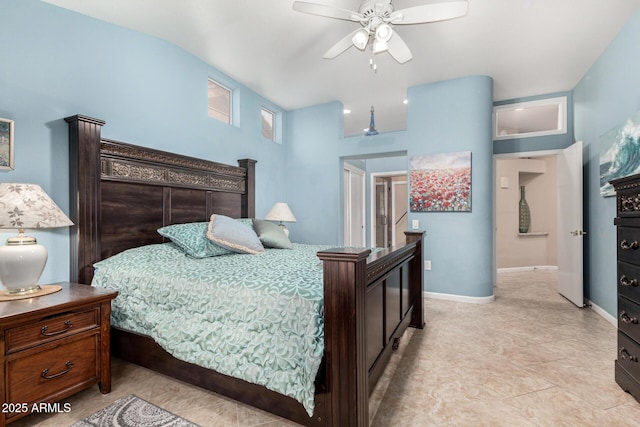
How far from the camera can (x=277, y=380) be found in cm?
137

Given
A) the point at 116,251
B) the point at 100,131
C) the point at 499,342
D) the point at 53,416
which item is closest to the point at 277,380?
A: the point at 53,416

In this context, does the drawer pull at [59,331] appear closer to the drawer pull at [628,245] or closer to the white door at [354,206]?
the drawer pull at [628,245]

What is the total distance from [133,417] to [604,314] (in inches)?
165

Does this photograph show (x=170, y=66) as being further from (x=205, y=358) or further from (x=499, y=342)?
(x=499, y=342)

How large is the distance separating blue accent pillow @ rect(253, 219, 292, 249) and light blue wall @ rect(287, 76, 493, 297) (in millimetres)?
1539

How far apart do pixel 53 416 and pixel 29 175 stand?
151cm

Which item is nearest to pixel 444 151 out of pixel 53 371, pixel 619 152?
pixel 619 152

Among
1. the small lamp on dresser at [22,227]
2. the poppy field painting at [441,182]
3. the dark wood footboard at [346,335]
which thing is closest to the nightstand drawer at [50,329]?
the small lamp on dresser at [22,227]

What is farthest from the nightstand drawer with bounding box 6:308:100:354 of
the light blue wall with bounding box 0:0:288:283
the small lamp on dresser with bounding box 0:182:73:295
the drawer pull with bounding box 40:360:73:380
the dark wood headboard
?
the light blue wall with bounding box 0:0:288:283

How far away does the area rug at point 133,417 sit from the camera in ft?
Result: 4.97

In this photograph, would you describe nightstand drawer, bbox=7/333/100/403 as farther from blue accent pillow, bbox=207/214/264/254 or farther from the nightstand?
blue accent pillow, bbox=207/214/264/254

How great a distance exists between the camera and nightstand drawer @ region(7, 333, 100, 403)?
1.45 meters

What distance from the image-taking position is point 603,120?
10.1 ft

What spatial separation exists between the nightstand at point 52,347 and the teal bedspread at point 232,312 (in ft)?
0.73
